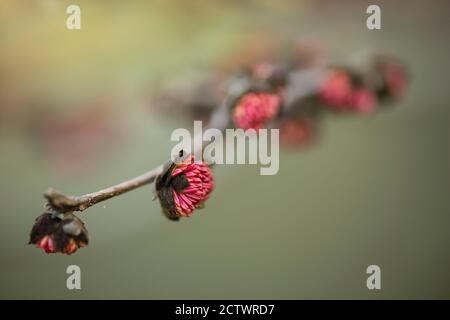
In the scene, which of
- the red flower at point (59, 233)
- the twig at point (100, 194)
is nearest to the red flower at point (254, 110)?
→ the twig at point (100, 194)

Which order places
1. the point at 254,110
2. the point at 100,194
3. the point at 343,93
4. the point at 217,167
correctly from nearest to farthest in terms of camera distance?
the point at 100,194
the point at 254,110
the point at 343,93
the point at 217,167

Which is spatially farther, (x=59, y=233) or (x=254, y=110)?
(x=254, y=110)

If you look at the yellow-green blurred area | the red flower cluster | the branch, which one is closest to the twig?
the branch

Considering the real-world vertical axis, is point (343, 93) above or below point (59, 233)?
above

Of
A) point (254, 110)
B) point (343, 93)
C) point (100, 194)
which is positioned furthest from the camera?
point (343, 93)

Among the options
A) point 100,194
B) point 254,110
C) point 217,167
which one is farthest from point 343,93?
point 100,194

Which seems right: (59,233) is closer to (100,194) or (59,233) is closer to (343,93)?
(100,194)
